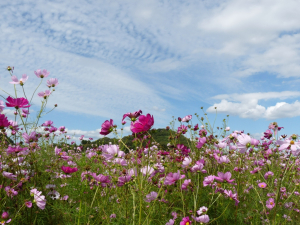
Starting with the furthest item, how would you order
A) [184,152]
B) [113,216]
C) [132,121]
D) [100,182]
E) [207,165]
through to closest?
[207,165]
[184,152]
[113,216]
[100,182]
[132,121]

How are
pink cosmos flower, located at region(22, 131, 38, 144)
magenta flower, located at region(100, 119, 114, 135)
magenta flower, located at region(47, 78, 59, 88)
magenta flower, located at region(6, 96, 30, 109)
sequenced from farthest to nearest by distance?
magenta flower, located at region(47, 78, 59, 88), pink cosmos flower, located at region(22, 131, 38, 144), magenta flower, located at region(6, 96, 30, 109), magenta flower, located at region(100, 119, 114, 135)

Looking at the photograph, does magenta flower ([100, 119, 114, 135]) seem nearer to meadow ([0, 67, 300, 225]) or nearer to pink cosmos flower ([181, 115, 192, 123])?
meadow ([0, 67, 300, 225])

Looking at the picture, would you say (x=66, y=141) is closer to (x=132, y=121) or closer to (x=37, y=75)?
(x=37, y=75)

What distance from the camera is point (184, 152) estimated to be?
255 centimetres

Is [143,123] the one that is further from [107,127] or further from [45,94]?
[45,94]

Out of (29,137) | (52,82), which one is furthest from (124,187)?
(52,82)

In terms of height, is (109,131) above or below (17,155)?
above

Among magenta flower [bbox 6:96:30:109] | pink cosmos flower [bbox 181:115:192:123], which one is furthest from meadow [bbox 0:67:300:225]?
pink cosmos flower [bbox 181:115:192:123]

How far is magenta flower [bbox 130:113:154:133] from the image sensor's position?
1284 mm

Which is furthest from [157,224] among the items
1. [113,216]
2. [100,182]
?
[100,182]

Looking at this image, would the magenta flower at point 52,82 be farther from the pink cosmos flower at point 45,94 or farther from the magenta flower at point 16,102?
the magenta flower at point 16,102

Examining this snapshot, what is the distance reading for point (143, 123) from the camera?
1.29 meters

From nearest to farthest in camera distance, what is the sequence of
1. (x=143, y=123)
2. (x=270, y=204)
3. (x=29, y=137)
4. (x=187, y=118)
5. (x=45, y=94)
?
(x=143, y=123)
(x=29, y=137)
(x=270, y=204)
(x=45, y=94)
(x=187, y=118)

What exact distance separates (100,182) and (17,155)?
994 mm
